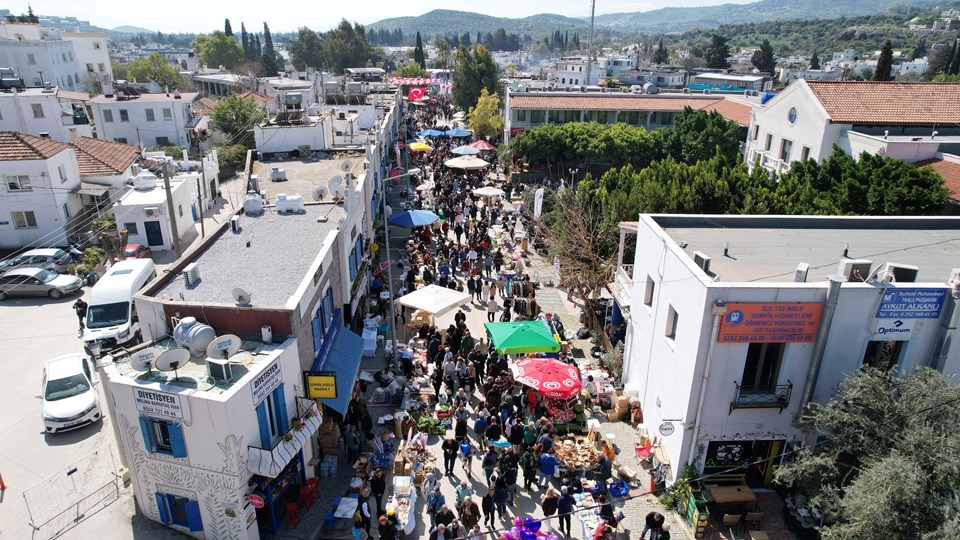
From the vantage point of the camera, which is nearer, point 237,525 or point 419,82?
point 237,525

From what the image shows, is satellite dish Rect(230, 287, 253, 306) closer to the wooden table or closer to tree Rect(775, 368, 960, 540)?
the wooden table

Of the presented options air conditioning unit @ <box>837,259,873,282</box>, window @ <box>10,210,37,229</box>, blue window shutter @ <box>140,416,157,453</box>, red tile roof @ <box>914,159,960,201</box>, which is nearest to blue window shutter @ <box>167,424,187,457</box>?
blue window shutter @ <box>140,416,157,453</box>

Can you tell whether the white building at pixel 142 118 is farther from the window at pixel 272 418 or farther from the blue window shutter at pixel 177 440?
the blue window shutter at pixel 177 440

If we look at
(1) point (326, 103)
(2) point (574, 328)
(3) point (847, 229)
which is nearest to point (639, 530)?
(2) point (574, 328)

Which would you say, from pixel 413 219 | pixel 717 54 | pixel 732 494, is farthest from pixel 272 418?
pixel 717 54

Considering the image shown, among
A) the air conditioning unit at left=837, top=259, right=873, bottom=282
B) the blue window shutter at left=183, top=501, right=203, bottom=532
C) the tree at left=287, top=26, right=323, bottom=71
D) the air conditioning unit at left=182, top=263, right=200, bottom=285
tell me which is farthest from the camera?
the tree at left=287, top=26, right=323, bottom=71

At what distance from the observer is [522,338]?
59.2 feet

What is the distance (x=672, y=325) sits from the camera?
15070mm

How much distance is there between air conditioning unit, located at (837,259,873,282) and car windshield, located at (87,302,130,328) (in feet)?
71.1

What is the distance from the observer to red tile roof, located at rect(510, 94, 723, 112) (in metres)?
53.0

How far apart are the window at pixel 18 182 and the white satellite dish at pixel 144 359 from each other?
23.1 meters

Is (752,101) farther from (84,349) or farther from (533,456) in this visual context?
(84,349)

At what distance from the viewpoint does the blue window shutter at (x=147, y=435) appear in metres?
11.6

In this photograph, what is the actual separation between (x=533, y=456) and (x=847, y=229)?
12.2m
